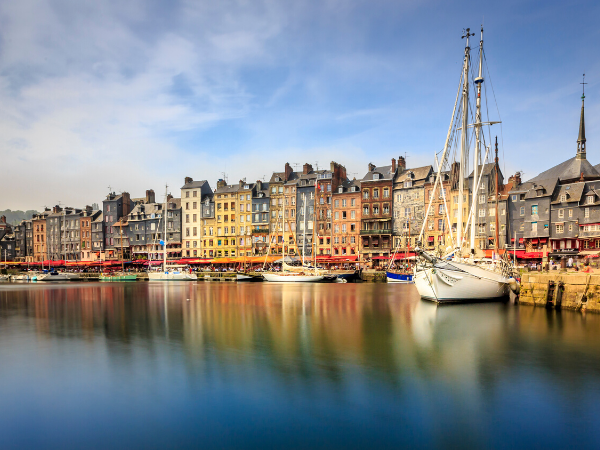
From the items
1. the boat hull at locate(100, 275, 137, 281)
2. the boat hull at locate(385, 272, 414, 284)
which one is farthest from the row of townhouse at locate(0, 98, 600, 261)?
the boat hull at locate(100, 275, 137, 281)

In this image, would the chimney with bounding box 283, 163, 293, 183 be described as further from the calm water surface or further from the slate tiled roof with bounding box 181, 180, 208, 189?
the calm water surface

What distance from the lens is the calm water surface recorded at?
32.7 ft

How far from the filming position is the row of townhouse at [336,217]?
56750 millimetres

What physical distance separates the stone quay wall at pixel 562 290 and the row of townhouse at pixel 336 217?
14.8 m

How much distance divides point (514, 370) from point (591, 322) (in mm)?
10602

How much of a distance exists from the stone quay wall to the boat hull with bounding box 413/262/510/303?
6.37 ft

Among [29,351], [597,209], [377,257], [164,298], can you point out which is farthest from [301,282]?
[29,351]

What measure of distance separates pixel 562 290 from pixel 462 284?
5909mm

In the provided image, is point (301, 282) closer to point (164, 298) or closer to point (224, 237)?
point (164, 298)

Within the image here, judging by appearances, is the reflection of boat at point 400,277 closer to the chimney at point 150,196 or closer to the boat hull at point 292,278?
the boat hull at point 292,278

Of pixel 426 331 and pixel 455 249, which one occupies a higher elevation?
pixel 455 249

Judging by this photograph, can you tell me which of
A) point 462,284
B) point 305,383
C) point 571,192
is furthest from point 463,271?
point 571,192

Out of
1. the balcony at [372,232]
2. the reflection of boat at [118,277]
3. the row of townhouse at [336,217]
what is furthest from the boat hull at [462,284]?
the reflection of boat at [118,277]

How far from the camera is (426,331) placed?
21.0 metres
